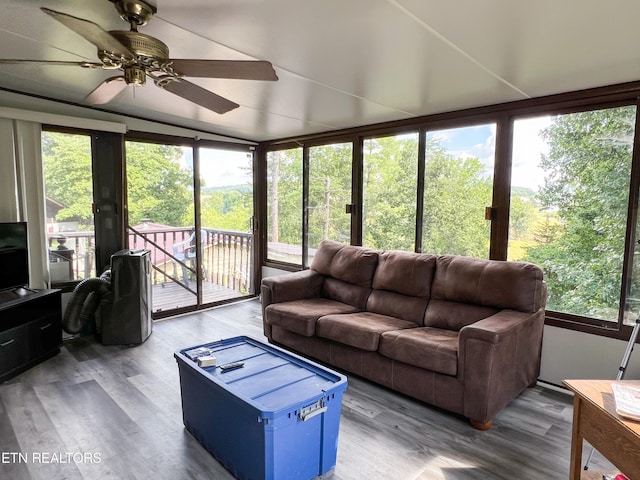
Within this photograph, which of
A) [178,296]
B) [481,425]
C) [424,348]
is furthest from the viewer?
[178,296]

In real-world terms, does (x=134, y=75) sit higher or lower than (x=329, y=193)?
higher

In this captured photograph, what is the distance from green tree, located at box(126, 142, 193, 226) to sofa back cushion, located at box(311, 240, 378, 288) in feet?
6.13

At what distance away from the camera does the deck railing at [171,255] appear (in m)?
3.83

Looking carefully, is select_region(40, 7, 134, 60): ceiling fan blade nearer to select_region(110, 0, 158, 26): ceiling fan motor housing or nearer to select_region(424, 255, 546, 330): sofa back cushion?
select_region(110, 0, 158, 26): ceiling fan motor housing

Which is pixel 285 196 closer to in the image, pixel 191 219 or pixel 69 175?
pixel 191 219

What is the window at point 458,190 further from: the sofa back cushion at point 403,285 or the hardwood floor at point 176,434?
the hardwood floor at point 176,434

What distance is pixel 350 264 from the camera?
3.79 metres

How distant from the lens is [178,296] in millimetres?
4926

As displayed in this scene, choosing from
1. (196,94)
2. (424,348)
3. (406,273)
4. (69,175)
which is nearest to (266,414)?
(424,348)

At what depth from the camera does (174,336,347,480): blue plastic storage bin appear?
175cm

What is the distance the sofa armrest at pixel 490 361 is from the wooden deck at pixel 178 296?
362 centimetres

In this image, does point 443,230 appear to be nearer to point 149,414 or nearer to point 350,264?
point 350,264

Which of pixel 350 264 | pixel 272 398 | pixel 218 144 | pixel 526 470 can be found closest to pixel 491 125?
pixel 350 264

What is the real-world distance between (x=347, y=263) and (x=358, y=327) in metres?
1.00
